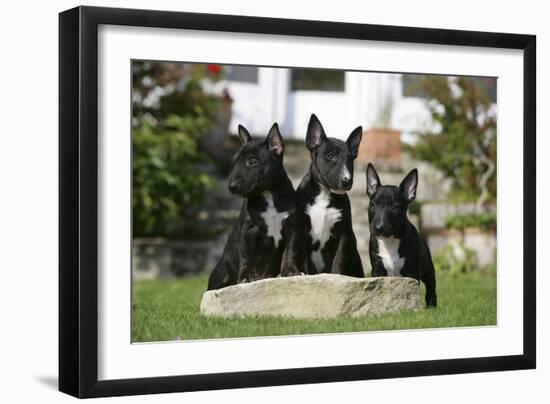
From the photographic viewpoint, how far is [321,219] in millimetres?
5090

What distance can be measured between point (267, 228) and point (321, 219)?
321 mm

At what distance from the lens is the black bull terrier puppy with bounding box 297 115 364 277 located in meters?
5.05

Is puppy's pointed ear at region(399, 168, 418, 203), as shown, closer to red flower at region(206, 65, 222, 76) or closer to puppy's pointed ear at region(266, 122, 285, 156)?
puppy's pointed ear at region(266, 122, 285, 156)

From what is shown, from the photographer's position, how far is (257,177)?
193 inches

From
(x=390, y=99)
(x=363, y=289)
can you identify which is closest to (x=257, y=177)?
(x=363, y=289)

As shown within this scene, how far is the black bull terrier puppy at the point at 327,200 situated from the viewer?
16.6 ft

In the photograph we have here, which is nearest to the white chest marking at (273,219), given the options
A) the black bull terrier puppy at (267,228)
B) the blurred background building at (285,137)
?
the black bull terrier puppy at (267,228)

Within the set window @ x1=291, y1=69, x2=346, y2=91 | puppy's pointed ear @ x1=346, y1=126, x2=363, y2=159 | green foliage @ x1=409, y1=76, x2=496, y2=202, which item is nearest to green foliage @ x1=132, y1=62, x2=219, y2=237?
window @ x1=291, y1=69, x2=346, y2=91

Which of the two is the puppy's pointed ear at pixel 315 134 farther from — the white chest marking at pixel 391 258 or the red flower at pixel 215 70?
the red flower at pixel 215 70

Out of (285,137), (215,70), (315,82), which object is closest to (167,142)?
(215,70)

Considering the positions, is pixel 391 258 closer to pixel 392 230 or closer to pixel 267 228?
pixel 392 230

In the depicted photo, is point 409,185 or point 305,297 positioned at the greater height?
point 409,185

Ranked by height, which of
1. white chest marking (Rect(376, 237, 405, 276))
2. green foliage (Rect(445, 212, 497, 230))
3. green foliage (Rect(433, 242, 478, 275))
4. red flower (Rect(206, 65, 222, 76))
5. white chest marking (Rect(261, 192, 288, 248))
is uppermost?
red flower (Rect(206, 65, 222, 76))

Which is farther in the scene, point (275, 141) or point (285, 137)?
point (285, 137)
